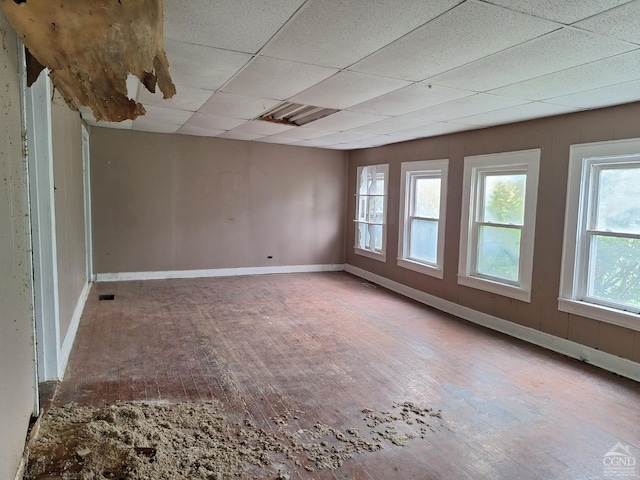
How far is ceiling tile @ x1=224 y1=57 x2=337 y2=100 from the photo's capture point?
2.92 metres

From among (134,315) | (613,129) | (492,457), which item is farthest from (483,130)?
(134,315)

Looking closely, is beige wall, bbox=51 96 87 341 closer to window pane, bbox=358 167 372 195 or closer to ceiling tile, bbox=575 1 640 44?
ceiling tile, bbox=575 1 640 44

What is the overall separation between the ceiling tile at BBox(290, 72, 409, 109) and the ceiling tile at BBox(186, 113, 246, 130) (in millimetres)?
1481

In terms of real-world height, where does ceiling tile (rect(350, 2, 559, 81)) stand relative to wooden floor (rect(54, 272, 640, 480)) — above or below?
above

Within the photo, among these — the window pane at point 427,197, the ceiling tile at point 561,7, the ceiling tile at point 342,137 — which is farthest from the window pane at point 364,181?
the ceiling tile at point 561,7

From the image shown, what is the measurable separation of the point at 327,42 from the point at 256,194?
515 centimetres

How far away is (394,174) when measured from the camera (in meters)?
6.62

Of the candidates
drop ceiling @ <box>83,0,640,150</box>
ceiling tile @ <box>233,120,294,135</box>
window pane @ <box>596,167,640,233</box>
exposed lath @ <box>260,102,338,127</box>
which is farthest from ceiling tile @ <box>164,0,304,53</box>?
window pane @ <box>596,167,640,233</box>

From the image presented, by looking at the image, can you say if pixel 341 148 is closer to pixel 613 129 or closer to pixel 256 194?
pixel 256 194

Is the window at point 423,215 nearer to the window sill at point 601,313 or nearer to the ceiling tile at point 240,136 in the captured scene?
the window sill at point 601,313

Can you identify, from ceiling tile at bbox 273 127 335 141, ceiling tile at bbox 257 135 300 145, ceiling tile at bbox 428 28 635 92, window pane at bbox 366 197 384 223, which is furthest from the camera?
window pane at bbox 366 197 384 223

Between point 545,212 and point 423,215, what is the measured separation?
204 cm

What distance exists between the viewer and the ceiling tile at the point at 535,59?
226 centimetres

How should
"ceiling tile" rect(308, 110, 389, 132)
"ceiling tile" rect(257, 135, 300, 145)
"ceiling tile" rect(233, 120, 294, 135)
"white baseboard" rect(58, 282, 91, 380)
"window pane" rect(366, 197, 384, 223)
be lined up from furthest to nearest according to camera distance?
1. "window pane" rect(366, 197, 384, 223)
2. "ceiling tile" rect(257, 135, 300, 145)
3. "ceiling tile" rect(233, 120, 294, 135)
4. "ceiling tile" rect(308, 110, 389, 132)
5. "white baseboard" rect(58, 282, 91, 380)
